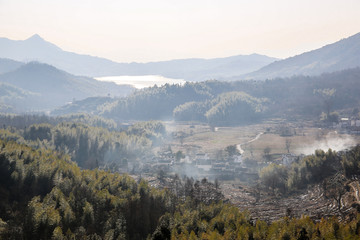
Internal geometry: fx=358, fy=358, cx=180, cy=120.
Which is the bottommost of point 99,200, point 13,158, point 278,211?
point 278,211

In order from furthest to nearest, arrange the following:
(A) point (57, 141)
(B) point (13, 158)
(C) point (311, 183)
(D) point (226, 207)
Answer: (A) point (57, 141), (C) point (311, 183), (B) point (13, 158), (D) point (226, 207)

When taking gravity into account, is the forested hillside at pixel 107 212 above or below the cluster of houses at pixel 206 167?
above

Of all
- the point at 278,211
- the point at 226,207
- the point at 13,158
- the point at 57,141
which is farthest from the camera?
the point at 57,141

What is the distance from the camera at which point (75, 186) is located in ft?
304

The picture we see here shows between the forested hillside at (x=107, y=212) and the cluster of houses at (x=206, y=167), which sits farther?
the cluster of houses at (x=206, y=167)

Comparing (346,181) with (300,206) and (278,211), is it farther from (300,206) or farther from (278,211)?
(278,211)

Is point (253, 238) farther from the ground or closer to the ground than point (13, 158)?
closer to the ground

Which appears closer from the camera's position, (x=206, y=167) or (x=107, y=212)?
(x=107, y=212)

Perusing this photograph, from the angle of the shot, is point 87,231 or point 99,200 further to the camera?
point 99,200

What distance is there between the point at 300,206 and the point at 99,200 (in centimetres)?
5055

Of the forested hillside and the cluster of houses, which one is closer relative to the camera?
the forested hillside

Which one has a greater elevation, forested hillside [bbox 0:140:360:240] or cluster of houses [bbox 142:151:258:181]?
forested hillside [bbox 0:140:360:240]

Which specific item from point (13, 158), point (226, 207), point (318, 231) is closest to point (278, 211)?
point (226, 207)

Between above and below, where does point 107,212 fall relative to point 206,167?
above
